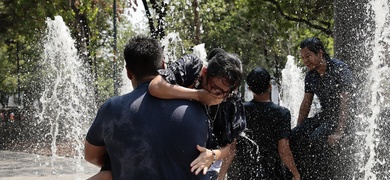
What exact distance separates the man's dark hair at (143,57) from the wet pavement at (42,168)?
25.3 ft

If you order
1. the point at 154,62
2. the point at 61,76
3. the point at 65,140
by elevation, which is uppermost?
the point at 154,62

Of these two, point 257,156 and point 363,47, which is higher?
point 363,47

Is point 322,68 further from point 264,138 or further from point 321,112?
point 264,138

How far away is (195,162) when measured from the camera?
2.71m

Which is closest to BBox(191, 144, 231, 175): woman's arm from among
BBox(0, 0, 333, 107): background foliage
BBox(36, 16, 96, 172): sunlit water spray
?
BBox(36, 16, 96, 172): sunlit water spray

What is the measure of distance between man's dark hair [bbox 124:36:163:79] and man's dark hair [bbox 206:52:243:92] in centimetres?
24

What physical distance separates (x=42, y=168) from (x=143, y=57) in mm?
10217

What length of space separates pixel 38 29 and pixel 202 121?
19.9 meters

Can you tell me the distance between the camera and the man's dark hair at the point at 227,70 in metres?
2.81

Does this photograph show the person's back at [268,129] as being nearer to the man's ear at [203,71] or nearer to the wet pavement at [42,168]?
the man's ear at [203,71]

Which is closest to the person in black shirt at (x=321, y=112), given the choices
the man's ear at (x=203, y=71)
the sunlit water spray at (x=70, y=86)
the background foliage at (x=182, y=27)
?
the man's ear at (x=203, y=71)

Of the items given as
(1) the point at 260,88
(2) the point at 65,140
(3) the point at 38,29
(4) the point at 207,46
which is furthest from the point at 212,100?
(4) the point at 207,46

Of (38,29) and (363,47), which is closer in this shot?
(363,47)

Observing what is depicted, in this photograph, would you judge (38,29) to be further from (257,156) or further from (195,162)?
(195,162)
